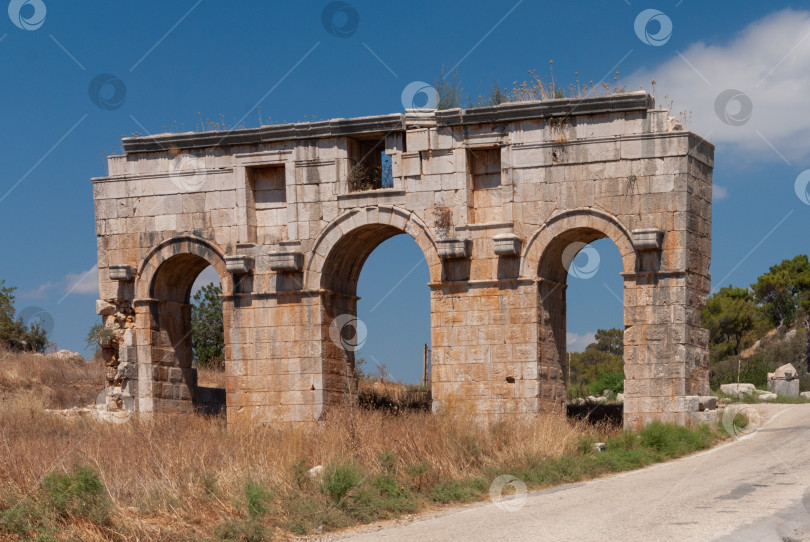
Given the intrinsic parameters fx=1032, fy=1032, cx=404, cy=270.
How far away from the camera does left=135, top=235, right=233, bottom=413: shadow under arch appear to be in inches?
738

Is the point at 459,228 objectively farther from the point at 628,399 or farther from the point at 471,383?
the point at 628,399

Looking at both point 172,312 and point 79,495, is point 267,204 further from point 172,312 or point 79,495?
point 79,495

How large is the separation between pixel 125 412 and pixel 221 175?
4.68 meters

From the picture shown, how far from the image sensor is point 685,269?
15.9 m

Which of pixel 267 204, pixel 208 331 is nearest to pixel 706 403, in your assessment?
pixel 267 204

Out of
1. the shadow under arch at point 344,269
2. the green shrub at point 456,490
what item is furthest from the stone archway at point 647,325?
the green shrub at point 456,490

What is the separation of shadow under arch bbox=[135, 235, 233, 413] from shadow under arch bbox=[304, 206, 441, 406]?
1.79 metres

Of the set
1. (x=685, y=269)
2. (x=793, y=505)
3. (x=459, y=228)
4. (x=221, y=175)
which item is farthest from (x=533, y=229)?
(x=793, y=505)

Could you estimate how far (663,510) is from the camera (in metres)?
9.87

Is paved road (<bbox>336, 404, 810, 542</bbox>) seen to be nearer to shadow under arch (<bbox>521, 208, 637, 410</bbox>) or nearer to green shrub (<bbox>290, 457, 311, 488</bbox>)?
green shrub (<bbox>290, 457, 311, 488</bbox>)

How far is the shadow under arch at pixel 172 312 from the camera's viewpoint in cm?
1873

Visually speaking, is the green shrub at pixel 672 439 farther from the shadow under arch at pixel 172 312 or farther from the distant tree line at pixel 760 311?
the distant tree line at pixel 760 311

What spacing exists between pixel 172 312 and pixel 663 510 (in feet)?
39.6

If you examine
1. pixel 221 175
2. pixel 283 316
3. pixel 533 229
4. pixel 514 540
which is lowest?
pixel 514 540
